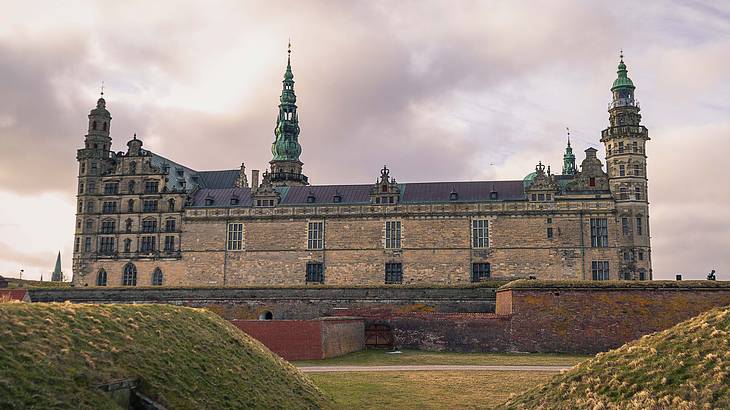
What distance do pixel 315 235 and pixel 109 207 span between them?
2221 cm

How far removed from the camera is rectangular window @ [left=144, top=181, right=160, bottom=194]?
6788 centimetres

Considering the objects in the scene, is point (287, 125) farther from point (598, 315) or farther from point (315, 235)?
point (598, 315)

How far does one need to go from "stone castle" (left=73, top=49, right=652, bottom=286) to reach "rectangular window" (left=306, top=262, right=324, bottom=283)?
0.31 feet

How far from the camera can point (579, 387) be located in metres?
18.1

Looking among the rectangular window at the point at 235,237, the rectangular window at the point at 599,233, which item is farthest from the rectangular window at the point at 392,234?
the rectangular window at the point at 599,233

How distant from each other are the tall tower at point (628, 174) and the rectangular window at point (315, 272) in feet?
86.3

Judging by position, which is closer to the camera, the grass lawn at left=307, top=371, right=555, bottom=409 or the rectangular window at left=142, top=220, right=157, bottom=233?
the grass lawn at left=307, top=371, right=555, bottom=409

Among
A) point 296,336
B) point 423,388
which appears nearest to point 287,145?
point 296,336

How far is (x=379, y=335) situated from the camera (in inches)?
1567

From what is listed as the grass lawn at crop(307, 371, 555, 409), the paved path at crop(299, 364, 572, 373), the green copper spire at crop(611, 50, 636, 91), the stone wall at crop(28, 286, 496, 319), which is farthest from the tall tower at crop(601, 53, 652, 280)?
the grass lawn at crop(307, 371, 555, 409)

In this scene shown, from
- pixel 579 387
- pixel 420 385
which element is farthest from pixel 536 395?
pixel 420 385

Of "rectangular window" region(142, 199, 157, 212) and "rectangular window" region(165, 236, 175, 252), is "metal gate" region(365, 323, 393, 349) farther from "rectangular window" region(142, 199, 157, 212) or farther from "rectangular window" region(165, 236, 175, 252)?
"rectangular window" region(142, 199, 157, 212)

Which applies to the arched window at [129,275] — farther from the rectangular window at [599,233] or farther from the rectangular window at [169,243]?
the rectangular window at [599,233]

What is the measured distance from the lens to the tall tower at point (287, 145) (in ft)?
285
